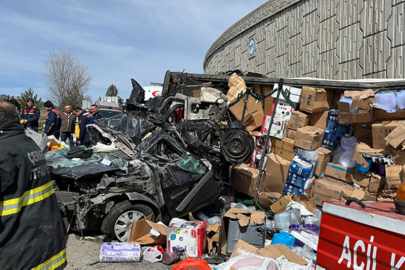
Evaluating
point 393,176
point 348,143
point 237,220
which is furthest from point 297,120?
point 237,220

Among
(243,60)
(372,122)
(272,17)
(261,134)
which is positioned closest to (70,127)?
(261,134)

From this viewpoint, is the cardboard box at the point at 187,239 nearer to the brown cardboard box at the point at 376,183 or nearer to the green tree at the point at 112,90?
the brown cardboard box at the point at 376,183

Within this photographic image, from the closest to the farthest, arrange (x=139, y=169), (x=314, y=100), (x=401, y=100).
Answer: (x=139, y=169), (x=401, y=100), (x=314, y=100)

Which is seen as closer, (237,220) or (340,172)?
(237,220)

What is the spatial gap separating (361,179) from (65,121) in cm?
816

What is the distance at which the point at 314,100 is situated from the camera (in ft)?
23.8

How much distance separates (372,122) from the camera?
21.2ft

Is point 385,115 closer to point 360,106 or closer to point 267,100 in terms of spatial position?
point 360,106

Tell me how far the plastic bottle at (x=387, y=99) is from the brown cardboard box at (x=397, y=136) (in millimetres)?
417

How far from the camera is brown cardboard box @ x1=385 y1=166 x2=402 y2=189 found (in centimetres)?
560

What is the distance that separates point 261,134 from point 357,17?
5717mm

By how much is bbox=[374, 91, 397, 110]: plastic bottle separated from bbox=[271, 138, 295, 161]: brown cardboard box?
195 cm

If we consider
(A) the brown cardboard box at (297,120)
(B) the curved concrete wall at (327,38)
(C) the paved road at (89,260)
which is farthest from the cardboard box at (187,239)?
(B) the curved concrete wall at (327,38)

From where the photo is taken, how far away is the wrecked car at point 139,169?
462 cm
